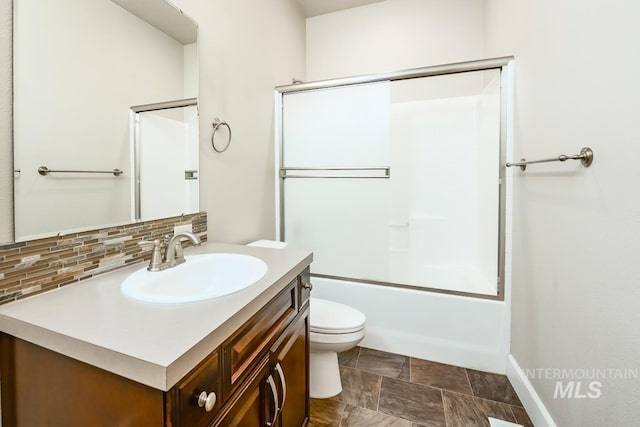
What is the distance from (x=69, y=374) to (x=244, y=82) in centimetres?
168

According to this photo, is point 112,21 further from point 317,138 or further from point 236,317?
point 317,138

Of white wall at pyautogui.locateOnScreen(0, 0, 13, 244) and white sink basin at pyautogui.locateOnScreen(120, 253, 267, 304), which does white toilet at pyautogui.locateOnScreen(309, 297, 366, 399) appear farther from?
white wall at pyautogui.locateOnScreen(0, 0, 13, 244)

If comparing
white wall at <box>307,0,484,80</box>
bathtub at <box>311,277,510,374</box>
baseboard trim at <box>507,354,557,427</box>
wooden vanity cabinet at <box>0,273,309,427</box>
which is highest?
white wall at <box>307,0,484,80</box>

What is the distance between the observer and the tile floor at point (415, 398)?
4.54ft

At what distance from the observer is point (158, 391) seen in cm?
50

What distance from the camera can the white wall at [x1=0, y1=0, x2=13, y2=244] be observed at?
76 cm

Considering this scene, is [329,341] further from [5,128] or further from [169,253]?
[5,128]

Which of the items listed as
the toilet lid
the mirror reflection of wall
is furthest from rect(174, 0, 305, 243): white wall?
the toilet lid

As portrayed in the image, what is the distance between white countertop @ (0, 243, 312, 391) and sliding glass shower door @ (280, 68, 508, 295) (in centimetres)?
137

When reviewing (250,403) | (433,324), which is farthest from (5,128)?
(433,324)

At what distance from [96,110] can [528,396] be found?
87.1 inches

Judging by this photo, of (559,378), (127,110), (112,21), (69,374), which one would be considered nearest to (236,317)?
(69,374)

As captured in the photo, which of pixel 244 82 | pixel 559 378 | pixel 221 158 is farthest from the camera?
pixel 244 82

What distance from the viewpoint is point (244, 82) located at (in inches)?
71.4
